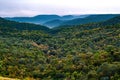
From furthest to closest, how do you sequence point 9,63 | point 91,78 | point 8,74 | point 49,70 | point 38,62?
point 38,62, point 9,63, point 49,70, point 8,74, point 91,78

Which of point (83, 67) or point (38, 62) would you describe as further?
point (38, 62)

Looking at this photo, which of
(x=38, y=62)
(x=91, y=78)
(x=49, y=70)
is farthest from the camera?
(x=38, y=62)

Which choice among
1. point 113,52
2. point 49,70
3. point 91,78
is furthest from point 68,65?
point 91,78

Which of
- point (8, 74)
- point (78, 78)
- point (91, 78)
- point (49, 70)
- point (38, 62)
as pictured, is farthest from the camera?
point (38, 62)

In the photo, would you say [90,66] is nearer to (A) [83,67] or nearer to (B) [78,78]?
(A) [83,67]

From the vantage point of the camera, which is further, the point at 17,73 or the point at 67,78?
the point at 17,73

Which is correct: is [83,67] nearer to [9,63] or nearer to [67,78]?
[67,78]

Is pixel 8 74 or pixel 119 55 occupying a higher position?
pixel 119 55

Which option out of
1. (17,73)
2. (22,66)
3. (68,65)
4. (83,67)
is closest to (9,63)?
(22,66)

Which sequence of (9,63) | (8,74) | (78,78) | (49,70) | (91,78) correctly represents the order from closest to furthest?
(91,78) → (78,78) → (8,74) → (49,70) → (9,63)
